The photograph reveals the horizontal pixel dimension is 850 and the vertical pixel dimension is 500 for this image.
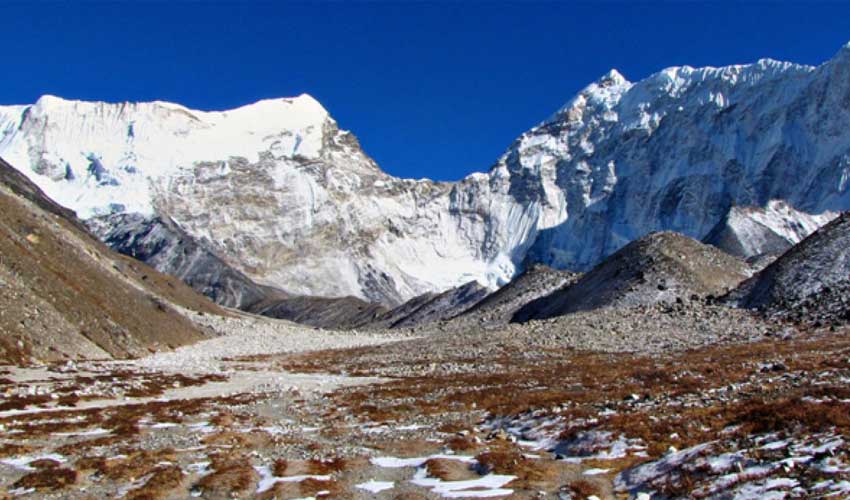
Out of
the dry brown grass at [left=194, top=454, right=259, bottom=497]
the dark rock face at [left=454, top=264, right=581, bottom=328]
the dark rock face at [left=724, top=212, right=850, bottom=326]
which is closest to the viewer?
the dry brown grass at [left=194, top=454, right=259, bottom=497]

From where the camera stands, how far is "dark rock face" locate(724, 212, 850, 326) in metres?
61.8

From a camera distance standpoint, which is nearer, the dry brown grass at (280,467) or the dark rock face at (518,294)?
the dry brown grass at (280,467)

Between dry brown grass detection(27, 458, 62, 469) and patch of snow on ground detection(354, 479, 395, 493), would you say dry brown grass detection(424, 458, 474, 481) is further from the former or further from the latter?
dry brown grass detection(27, 458, 62, 469)

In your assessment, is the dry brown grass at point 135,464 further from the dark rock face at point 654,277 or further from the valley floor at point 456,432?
the dark rock face at point 654,277

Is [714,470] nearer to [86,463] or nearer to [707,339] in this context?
[86,463]

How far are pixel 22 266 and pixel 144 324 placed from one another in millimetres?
17154

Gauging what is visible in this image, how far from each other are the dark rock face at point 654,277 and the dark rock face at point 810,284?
1079 cm

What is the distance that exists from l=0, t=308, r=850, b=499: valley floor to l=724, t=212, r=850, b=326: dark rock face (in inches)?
592

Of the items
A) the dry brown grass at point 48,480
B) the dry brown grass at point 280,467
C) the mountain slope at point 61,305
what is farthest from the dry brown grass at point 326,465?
the mountain slope at point 61,305

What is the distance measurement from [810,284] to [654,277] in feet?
80.0

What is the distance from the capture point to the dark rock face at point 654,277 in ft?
290

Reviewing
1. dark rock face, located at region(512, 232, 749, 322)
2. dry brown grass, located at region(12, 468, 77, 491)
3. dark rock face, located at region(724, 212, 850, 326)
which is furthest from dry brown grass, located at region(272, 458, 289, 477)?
dark rock face, located at region(512, 232, 749, 322)

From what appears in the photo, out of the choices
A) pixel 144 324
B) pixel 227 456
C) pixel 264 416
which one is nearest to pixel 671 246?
pixel 144 324

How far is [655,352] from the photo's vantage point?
53.7 m
